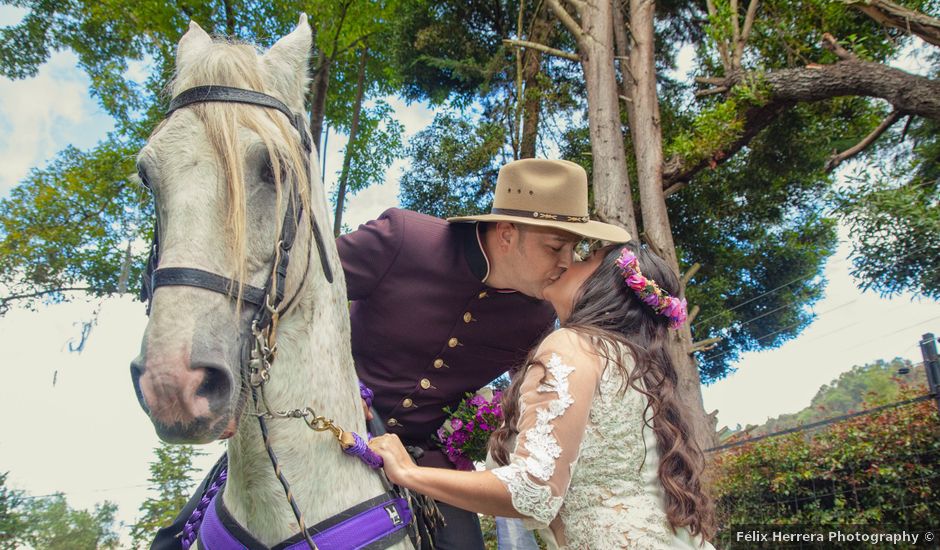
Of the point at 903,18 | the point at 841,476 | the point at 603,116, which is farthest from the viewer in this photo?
the point at 603,116

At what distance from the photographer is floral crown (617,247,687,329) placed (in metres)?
2.16

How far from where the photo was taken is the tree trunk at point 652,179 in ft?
23.8

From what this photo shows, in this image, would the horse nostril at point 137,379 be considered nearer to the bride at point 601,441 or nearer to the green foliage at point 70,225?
the bride at point 601,441

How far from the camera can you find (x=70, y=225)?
43.4 feet

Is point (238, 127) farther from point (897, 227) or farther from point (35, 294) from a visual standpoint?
point (35, 294)

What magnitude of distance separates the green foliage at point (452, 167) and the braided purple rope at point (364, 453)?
11.8 m

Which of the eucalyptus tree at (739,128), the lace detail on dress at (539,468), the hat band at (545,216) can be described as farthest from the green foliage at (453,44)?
the lace detail on dress at (539,468)

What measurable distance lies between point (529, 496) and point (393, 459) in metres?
0.41

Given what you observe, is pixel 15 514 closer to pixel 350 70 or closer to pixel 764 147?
pixel 350 70

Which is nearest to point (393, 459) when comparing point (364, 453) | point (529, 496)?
point (364, 453)

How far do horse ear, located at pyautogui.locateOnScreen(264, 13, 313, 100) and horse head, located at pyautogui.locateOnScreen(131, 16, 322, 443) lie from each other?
0.02 metres

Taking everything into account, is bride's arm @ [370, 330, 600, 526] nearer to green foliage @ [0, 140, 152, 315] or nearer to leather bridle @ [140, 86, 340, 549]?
leather bridle @ [140, 86, 340, 549]

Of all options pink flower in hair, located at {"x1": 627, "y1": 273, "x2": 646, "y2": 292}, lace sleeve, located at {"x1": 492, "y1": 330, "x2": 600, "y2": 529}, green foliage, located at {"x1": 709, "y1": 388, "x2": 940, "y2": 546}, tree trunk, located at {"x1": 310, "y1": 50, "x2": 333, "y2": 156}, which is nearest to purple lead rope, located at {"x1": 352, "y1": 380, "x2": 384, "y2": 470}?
lace sleeve, located at {"x1": 492, "y1": 330, "x2": 600, "y2": 529}

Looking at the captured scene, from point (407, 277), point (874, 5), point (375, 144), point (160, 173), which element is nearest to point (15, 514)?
point (407, 277)
